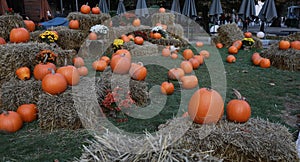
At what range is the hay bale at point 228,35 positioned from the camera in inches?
426

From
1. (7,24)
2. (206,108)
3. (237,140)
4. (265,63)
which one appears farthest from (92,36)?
(237,140)

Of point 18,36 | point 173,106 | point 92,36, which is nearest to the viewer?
point 173,106

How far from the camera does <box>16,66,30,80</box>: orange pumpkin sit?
381 centimetres

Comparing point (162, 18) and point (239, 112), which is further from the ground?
point (162, 18)

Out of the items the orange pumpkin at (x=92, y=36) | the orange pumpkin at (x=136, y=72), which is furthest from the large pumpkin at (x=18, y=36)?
the orange pumpkin at (x=92, y=36)

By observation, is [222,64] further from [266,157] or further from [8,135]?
[8,135]

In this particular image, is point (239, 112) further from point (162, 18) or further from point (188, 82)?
point (162, 18)

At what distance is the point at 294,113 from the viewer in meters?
3.73

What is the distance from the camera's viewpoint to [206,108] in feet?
7.99

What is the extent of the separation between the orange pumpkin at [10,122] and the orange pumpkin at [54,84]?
0.53 meters

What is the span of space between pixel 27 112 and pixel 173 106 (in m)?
2.17

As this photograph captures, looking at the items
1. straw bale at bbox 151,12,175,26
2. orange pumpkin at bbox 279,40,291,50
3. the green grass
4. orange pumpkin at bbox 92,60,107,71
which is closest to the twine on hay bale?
the green grass

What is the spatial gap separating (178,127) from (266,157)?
0.81m

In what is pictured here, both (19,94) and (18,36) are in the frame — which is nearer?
(19,94)
